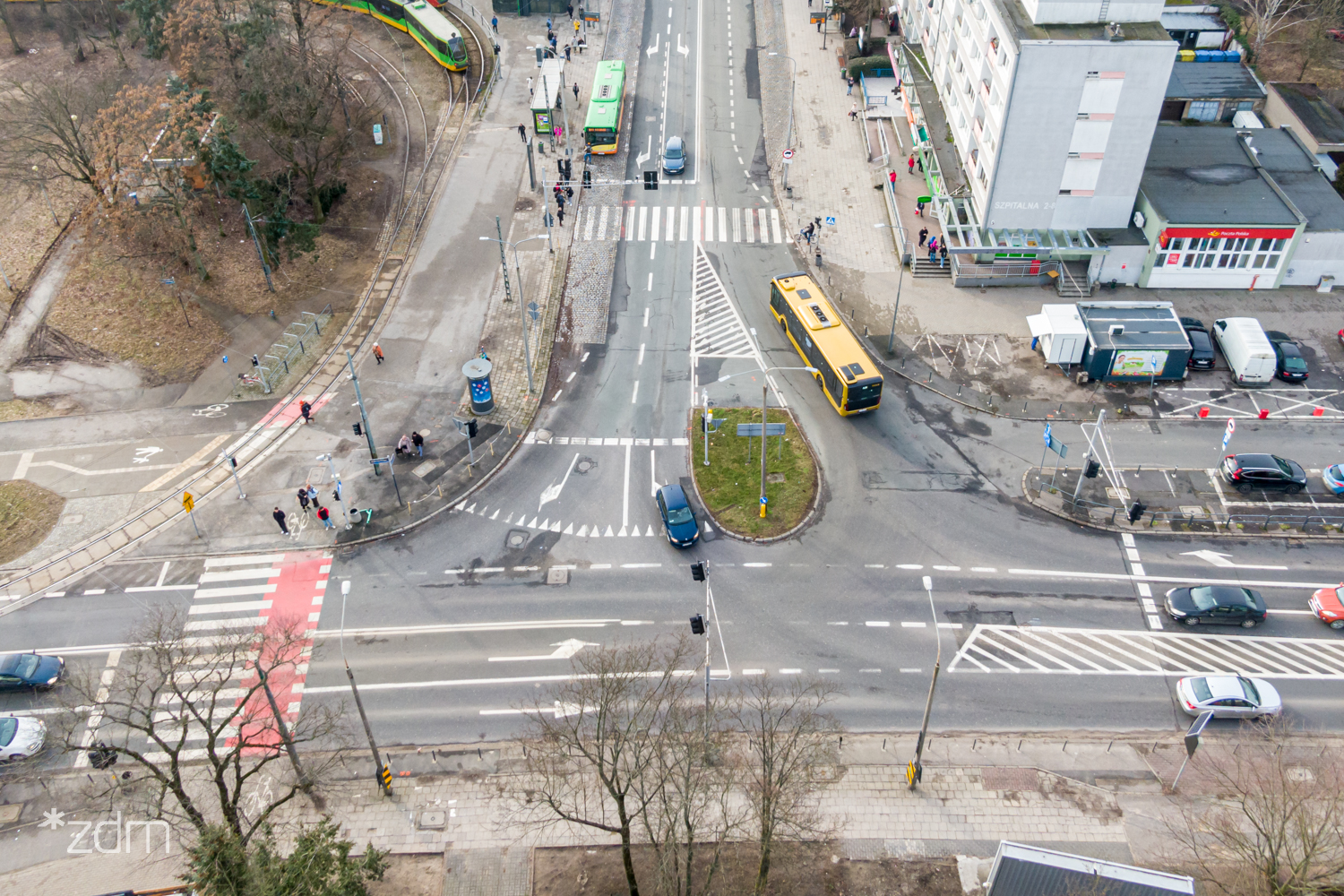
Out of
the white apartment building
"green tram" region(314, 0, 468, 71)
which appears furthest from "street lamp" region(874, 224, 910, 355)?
"green tram" region(314, 0, 468, 71)

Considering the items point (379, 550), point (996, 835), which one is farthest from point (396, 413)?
point (996, 835)

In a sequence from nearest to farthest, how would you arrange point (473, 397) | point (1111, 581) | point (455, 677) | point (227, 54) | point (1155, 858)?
1. point (1155, 858)
2. point (455, 677)
3. point (1111, 581)
4. point (473, 397)
5. point (227, 54)

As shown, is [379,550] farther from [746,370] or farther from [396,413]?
[746,370]

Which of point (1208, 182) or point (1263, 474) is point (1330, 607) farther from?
point (1208, 182)

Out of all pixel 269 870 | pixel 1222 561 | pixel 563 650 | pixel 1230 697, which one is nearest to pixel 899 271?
pixel 1222 561

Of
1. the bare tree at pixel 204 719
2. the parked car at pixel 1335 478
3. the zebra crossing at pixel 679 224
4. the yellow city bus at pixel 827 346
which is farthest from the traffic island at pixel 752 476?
the parked car at pixel 1335 478

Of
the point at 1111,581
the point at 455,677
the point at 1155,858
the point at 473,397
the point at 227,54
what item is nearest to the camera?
the point at 1155,858

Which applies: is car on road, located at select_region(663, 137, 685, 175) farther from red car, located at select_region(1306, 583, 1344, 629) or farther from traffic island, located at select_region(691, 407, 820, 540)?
red car, located at select_region(1306, 583, 1344, 629)
